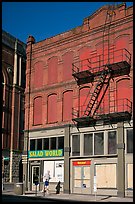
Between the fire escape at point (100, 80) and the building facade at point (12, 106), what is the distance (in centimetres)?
2211

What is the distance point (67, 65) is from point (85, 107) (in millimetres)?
4836

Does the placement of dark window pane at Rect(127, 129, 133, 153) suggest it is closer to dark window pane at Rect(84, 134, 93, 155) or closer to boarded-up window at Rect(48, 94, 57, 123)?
dark window pane at Rect(84, 134, 93, 155)

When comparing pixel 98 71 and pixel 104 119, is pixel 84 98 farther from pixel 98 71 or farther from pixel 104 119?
pixel 104 119

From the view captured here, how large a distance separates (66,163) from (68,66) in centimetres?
912

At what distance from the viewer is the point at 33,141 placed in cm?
3378

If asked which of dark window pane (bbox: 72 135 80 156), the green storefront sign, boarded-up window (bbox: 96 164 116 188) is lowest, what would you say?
boarded-up window (bbox: 96 164 116 188)

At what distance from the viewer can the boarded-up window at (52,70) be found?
33412 mm

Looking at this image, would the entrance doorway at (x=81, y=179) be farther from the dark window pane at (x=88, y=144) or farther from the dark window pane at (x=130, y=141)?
the dark window pane at (x=130, y=141)

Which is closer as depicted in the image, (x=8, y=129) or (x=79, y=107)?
(x=79, y=107)

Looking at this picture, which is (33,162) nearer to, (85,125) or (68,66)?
(85,125)

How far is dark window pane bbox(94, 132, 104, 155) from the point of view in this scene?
28.3 m

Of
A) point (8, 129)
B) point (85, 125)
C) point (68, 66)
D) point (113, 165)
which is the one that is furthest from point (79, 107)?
point (8, 129)

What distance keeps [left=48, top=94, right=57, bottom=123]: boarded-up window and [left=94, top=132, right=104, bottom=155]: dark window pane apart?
5.34 meters

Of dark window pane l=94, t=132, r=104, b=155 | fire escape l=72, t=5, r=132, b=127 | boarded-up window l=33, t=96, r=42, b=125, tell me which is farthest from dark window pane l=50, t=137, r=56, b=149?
dark window pane l=94, t=132, r=104, b=155
